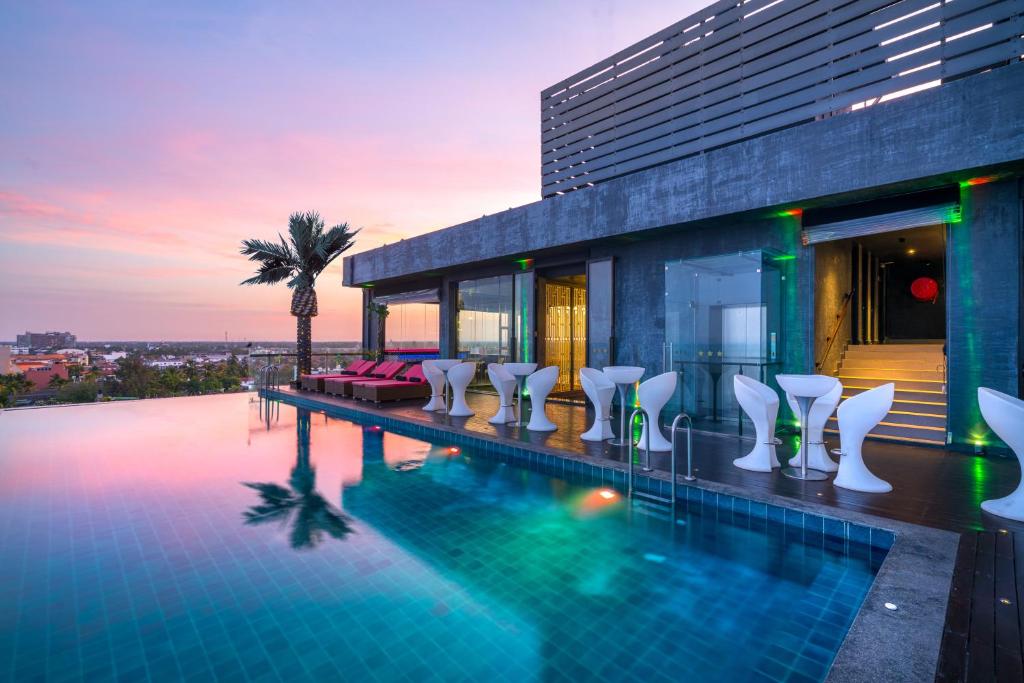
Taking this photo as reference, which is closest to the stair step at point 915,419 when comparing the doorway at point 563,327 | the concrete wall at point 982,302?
the concrete wall at point 982,302

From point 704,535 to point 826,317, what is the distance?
16.4 ft

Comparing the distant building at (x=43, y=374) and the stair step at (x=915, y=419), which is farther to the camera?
the distant building at (x=43, y=374)

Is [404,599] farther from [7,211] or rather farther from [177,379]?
[7,211]

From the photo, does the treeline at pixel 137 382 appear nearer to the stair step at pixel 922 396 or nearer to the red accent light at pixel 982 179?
the stair step at pixel 922 396

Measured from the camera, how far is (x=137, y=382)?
12.3 m

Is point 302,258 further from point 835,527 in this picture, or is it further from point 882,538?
point 882,538

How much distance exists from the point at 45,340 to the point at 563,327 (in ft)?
48.7

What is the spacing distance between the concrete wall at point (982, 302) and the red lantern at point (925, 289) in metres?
6.37

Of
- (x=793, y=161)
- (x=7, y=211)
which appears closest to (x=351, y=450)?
(x=793, y=161)

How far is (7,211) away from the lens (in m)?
10.9

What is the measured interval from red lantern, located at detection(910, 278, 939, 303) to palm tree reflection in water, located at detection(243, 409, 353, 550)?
12453mm

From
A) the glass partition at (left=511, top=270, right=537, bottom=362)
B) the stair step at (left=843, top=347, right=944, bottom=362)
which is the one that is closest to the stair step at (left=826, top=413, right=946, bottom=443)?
the stair step at (left=843, top=347, right=944, bottom=362)

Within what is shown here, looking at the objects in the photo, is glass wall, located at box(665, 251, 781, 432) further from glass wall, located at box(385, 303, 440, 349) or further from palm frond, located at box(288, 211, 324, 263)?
palm frond, located at box(288, 211, 324, 263)

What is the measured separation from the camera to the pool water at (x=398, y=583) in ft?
6.44
